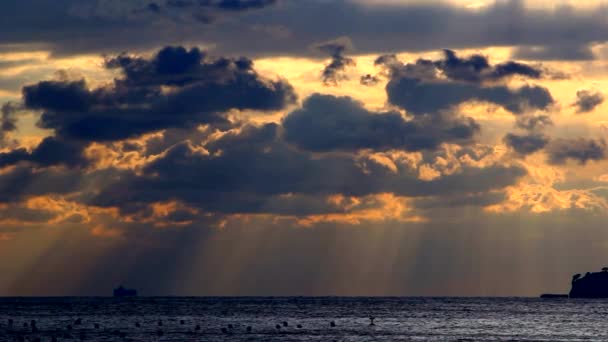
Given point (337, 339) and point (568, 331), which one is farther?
point (568, 331)

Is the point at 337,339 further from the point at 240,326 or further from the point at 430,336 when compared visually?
the point at 240,326

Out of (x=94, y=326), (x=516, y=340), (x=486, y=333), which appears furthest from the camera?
(x=94, y=326)

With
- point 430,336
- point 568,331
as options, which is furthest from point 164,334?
point 568,331

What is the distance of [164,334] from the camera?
16775 cm

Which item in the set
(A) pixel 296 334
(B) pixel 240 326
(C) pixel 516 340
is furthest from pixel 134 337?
(C) pixel 516 340

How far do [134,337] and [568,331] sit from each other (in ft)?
256

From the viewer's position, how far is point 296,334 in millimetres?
168000

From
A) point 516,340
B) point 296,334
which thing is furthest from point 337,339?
point 516,340

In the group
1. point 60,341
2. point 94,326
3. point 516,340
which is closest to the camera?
point 60,341

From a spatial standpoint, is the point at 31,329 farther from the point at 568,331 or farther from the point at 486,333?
the point at 568,331

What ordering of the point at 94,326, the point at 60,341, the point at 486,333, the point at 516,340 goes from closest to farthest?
the point at 60,341
the point at 516,340
the point at 486,333
the point at 94,326

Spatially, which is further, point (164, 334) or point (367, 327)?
point (367, 327)

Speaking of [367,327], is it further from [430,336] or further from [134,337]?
[134,337]

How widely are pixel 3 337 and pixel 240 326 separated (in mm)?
49460
